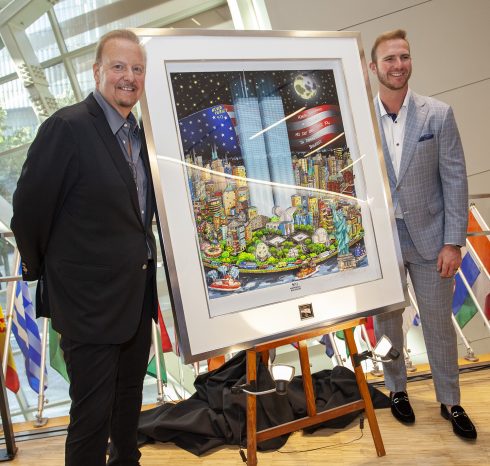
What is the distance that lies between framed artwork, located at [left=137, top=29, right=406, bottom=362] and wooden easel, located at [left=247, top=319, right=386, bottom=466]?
49mm

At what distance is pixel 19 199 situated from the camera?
5.58 feet

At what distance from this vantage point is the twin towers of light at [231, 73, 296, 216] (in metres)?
1.99

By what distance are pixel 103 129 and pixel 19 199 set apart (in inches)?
13.0

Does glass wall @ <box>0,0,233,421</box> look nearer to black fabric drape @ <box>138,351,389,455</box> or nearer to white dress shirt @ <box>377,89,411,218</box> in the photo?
black fabric drape @ <box>138,351,389,455</box>

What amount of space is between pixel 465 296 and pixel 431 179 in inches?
66.5

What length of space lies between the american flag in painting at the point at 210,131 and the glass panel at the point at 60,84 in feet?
13.7

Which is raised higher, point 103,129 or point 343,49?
point 343,49

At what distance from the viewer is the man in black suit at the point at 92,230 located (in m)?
1.70

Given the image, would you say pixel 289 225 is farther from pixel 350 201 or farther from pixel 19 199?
pixel 19 199

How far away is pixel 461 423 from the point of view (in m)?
2.46

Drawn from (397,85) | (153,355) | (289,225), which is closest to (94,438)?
(289,225)

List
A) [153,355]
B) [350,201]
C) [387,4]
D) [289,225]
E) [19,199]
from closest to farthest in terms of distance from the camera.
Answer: [19,199]
[289,225]
[350,201]
[153,355]
[387,4]

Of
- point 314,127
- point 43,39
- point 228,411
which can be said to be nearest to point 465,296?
point 228,411

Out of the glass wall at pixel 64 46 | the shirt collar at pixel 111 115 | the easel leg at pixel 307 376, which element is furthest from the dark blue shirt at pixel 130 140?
the glass wall at pixel 64 46
